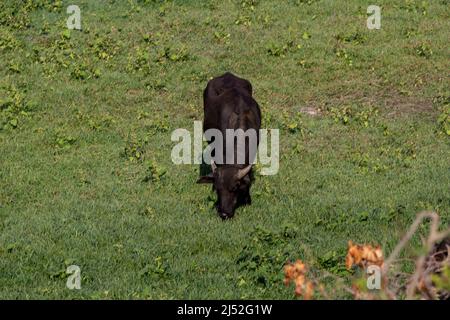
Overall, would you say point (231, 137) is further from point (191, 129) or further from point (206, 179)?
point (191, 129)

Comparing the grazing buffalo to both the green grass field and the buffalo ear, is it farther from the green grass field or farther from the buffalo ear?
the green grass field

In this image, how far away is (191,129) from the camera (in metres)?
19.0

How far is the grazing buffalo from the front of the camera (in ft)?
48.4

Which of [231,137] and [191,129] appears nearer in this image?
[231,137]

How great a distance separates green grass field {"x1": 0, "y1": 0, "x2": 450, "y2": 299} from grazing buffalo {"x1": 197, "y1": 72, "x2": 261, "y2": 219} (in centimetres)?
38

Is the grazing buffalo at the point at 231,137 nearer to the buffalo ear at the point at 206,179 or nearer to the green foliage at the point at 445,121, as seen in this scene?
the buffalo ear at the point at 206,179

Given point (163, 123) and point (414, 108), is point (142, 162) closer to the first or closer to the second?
point (163, 123)

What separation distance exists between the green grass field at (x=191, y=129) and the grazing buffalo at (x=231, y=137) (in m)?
0.38

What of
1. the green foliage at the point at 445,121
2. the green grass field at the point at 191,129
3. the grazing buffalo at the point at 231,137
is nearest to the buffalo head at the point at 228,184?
the grazing buffalo at the point at 231,137

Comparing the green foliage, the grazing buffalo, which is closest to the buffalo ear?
the grazing buffalo

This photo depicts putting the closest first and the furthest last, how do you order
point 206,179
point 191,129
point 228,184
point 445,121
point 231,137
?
point 228,184
point 206,179
point 231,137
point 445,121
point 191,129

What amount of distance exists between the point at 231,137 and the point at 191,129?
3.73 meters

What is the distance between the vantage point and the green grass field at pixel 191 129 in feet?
41.9

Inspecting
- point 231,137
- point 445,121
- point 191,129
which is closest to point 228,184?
point 231,137
